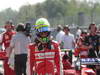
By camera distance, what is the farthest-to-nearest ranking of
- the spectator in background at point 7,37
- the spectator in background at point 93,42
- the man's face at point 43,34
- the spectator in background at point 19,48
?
the spectator in background at point 7,37 < the spectator in background at point 93,42 < the spectator in background at point 19,48 < the man's face at point 43,34

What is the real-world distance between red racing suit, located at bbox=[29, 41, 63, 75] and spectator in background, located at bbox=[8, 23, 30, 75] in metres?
3.43

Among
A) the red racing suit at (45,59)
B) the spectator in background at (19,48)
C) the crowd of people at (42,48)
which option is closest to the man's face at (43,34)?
the crowd of people at (42,48)

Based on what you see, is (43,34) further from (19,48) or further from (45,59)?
(19,48)

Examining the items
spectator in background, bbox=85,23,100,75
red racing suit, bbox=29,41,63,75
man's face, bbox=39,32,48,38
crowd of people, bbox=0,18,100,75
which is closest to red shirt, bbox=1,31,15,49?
crowd of people, bbox=0,18,100,75

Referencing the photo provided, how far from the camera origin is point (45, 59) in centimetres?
637

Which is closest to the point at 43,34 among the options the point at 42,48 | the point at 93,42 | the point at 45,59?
the point at 42,48

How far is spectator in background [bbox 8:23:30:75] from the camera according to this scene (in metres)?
9.83

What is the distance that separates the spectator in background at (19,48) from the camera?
32.2 ft

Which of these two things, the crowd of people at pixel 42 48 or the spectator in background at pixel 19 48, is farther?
the spectator in background at pixel 19 48

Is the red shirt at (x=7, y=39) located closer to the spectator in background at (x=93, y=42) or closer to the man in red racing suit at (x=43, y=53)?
the spectator in background at (x=93, y=42)

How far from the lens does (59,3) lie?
95.4m

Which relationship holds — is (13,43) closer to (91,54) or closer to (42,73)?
(91,54)

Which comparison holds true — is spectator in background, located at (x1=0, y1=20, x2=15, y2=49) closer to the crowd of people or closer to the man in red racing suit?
the crowd of people

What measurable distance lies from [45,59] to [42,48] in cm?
19
